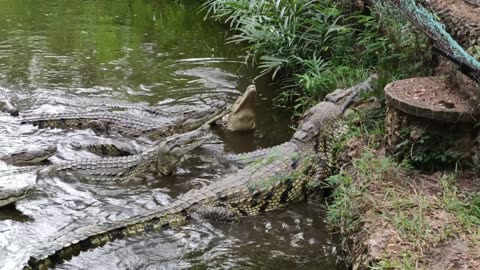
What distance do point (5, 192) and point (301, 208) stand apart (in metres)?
2.52

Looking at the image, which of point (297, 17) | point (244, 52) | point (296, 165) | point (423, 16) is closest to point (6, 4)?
point (244, 52)

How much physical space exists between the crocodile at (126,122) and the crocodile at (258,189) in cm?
164

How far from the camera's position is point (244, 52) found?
1012 cm

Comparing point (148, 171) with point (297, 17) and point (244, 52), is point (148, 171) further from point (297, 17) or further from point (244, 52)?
point (244, 52)

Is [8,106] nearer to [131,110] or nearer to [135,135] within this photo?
[131,110]

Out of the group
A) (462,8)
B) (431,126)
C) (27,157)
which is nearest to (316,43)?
(462,8)

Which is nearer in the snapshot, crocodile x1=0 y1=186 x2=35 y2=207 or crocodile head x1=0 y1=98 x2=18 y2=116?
crocodile x1=0 y1=186 x2=35 y2=207

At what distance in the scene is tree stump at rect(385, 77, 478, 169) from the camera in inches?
165

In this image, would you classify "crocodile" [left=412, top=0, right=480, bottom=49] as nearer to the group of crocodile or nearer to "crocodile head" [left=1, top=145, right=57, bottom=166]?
the group of crocodile

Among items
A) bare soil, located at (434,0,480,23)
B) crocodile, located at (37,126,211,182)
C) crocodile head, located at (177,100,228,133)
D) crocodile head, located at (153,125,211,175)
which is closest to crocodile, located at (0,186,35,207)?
crocodile, located at (37,126,211,182)

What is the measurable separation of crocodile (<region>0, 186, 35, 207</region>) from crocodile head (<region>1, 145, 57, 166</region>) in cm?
90

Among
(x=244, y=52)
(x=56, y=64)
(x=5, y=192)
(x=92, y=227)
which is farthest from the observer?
(x=244, y=52)

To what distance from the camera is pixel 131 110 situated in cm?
770

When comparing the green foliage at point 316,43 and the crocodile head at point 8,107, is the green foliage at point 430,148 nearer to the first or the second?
the green foliage at point 316,43
